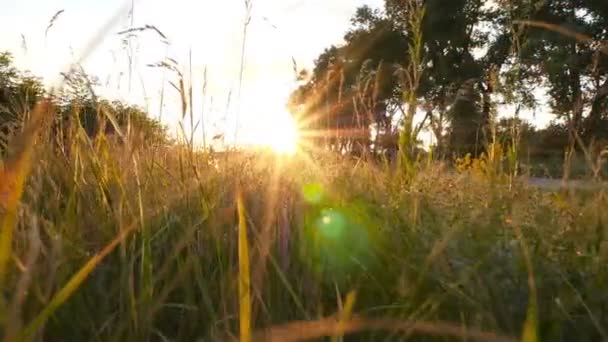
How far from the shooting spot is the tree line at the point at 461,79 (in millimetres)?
2898

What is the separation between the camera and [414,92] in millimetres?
2668

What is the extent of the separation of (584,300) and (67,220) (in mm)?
1259

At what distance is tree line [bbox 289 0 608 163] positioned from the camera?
290cm

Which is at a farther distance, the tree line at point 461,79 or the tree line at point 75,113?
the tree line at point 461,79

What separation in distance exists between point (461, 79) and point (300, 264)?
24438mm

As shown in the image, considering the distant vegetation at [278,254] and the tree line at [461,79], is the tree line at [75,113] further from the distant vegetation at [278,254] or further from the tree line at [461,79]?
the tree line at [461,79]

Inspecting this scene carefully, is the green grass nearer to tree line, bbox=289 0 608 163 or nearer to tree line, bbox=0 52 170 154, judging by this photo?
tree line, bbox=0 52 170 154

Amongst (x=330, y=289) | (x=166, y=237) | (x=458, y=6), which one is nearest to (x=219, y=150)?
(x=166, y=237)

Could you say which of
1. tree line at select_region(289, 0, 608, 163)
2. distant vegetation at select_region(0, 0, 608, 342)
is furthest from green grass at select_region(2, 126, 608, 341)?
tree line at select_region(289, 0, 608, 163)

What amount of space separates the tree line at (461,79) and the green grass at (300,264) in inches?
28.2

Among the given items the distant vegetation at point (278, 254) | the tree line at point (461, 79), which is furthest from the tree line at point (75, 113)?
the tree line at point (461, 79)

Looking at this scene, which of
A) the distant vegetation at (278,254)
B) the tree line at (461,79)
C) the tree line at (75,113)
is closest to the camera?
the distant vegetation at (278,254)

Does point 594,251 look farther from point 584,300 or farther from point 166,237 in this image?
point 166,237

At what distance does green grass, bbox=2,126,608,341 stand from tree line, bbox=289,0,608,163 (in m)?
0.72
